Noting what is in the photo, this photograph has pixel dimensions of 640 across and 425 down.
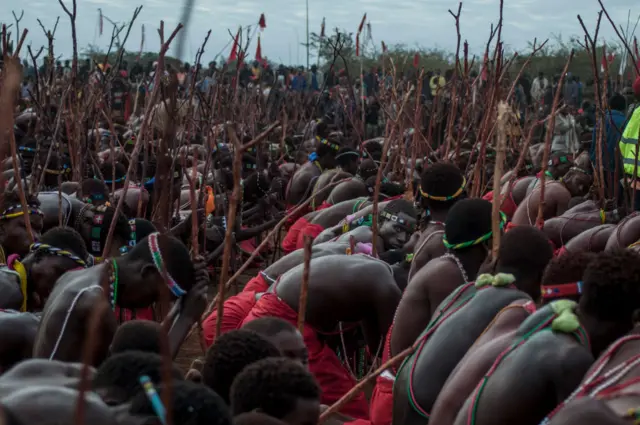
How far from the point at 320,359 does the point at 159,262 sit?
4.94ft

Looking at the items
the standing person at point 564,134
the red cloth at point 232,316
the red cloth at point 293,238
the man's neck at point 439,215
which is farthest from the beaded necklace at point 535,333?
the standing person at point 564,134

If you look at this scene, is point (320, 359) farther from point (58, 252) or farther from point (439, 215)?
point (58, 252)

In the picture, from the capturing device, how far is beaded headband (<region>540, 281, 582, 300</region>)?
3.34 m

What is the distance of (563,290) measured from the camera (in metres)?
3.35

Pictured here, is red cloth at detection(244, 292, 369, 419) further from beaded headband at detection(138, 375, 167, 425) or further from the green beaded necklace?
beaded headband at detection(138, 375, 167, 425)

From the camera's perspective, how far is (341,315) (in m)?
5.07

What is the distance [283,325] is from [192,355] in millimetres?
4028

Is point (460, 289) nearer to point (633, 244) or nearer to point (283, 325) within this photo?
point (283, 325)

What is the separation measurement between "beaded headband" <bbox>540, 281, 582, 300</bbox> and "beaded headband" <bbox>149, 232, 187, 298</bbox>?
1.48 metres

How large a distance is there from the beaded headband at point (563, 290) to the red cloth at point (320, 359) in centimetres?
188

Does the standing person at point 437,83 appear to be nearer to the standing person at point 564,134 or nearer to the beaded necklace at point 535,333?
the standing person at point 564,134

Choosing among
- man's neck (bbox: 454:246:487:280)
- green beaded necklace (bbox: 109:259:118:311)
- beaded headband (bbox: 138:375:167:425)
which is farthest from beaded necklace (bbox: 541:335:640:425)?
green beaded necklace (bbox: 109:259:118:311)

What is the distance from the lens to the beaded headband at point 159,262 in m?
3.98

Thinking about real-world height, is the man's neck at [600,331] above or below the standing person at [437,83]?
below
